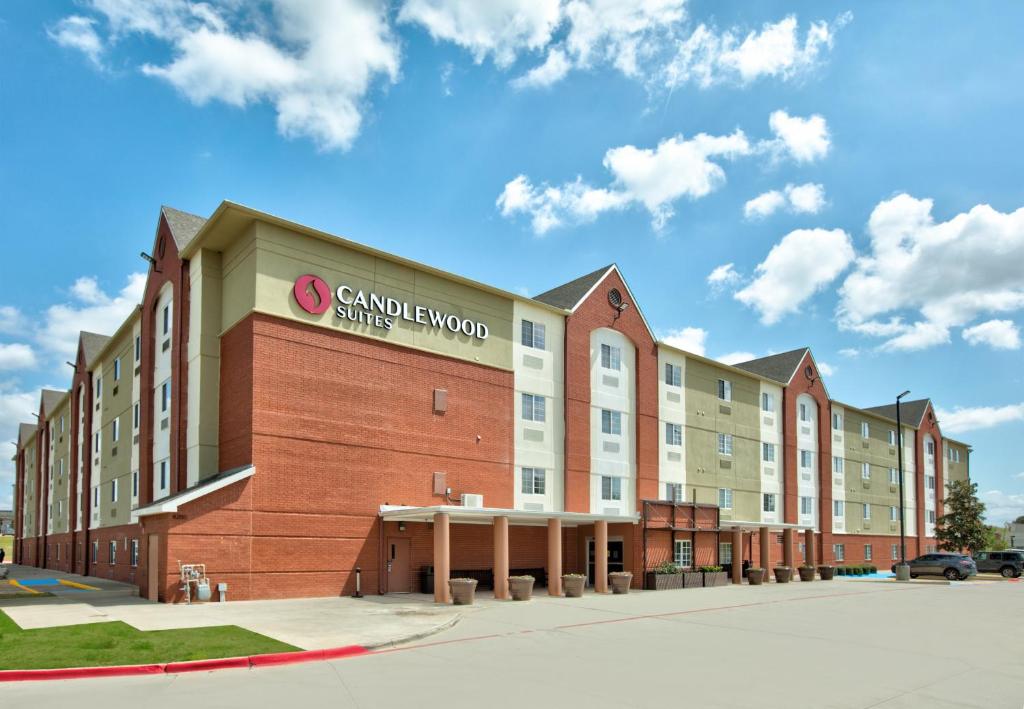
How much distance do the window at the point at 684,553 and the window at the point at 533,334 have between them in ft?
38.0

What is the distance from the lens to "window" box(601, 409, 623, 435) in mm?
38031

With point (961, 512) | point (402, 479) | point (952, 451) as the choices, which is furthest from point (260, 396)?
point (952, 451)

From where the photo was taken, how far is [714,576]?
36719 mm

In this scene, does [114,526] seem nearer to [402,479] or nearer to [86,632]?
[402,479]

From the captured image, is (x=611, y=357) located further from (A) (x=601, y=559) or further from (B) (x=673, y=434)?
(A) (x=601, y=559)

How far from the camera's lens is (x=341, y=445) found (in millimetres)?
27703

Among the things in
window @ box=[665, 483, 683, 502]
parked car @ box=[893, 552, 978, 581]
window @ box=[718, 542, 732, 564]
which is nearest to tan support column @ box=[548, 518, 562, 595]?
window @ box=[665, 483, 683, 502]

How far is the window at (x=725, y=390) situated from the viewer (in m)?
46.8

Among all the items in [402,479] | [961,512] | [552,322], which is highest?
[552,322]

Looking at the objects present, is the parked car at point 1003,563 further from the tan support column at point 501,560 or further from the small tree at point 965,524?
the tan support column at point 501,560

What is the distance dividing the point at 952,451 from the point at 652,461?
5084 cm

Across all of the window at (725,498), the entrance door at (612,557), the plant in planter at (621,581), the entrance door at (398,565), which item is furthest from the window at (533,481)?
the window at (725,498)

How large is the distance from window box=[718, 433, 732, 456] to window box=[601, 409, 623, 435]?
32.9 ft

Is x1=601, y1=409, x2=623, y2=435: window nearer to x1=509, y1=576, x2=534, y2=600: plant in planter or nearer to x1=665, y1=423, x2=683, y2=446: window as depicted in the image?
x1=665, y1=423, x2=683, y2=446: window
